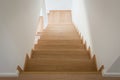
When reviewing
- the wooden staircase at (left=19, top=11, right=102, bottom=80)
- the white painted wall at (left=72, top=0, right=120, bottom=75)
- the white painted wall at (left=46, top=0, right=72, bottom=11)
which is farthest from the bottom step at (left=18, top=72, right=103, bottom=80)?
the white painted wall at (left=46, top=0, right=72, bottom=11)

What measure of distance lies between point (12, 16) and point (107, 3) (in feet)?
3.69

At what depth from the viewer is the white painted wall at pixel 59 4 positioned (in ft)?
21.4

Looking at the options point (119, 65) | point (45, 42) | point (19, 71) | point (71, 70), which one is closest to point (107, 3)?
point (119, 65)

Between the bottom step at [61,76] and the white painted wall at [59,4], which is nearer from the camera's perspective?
the bottom step at [61,76]

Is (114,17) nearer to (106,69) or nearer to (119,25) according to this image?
(119,25)

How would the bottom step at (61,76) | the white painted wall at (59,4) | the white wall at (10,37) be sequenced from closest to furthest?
1. the white wall at (10,37)
2. the bottom step at (61,76)
3. the white painted wall at (59,4)

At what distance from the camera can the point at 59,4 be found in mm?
6641

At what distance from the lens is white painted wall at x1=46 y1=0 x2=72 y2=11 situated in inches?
256

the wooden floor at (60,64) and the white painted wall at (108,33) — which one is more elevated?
the white painted wall at (108,33)

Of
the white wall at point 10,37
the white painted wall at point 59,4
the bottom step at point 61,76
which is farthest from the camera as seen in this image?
the white painted wall at point 59,4

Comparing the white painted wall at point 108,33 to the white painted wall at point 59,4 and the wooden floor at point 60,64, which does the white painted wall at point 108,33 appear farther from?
the white painted wall at point 59,4

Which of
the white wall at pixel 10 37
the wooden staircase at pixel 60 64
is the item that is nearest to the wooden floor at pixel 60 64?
the wooden staircase at pixel 60 64

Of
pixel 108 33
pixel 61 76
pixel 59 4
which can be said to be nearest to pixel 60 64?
pixel 61 76

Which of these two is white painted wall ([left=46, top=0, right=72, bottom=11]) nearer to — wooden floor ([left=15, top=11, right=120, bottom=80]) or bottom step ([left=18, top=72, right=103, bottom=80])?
wooden floor ([left=15, top=11, right=120, bottom=80])
